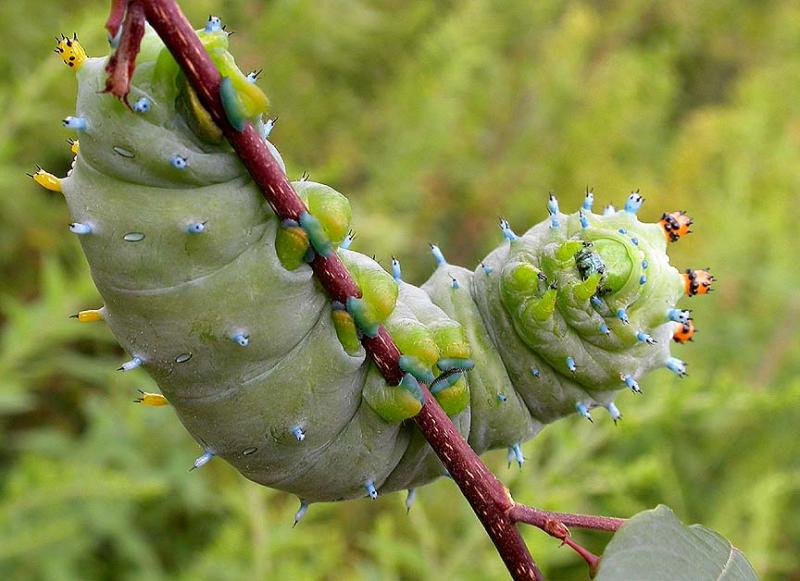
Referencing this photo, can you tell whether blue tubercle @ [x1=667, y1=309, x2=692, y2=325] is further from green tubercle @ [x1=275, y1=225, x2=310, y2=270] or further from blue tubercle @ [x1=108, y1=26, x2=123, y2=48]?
blue tubercle @ [x1=108, y1=26, x2=123, y2=48]

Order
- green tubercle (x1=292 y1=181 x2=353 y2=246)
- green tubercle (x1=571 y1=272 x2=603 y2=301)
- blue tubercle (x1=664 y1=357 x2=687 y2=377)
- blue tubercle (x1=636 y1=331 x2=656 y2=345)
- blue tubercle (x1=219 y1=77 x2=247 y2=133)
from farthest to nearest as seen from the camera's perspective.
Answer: blue tubercle (x1=664 y1=357 x2=687 y2=377) → blue tubercle (x1=636 y1=331 x2=656 y2=345) → green tubercle (x1=571 y1=272 x2=603 y2=301) → green tubercle (x1=292 y1=181 x2=353 y2=246) → blue tubercle (x1=219 y1=77 x2=247 y2=133)

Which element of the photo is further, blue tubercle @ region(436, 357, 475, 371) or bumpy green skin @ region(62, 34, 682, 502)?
blue tubercle @ region(436, 357, 475, 371)

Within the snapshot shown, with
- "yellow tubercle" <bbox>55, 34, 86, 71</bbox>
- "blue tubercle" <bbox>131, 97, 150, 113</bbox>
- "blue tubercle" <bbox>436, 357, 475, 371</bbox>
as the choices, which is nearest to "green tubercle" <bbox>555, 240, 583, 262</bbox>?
"blue tubercle" <bbox>436, 357, 475, 371</bbox>

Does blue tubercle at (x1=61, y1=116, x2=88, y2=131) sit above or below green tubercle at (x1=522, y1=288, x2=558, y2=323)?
above

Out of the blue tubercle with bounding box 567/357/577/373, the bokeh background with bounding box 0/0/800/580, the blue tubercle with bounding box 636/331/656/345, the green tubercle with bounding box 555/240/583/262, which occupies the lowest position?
the bokeh background with bounding box 0/0/800/580

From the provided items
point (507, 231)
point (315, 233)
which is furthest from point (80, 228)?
point (507, 231)

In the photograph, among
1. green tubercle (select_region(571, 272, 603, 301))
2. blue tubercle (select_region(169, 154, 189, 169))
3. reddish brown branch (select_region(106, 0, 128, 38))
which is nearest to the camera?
reddish brown branch (select_region(106, 0, 128, 38))

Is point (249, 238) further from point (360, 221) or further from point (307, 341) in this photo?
point (360, 221)

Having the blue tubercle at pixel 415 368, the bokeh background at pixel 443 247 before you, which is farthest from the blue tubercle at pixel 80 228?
the bokeh background at pixel 443 247

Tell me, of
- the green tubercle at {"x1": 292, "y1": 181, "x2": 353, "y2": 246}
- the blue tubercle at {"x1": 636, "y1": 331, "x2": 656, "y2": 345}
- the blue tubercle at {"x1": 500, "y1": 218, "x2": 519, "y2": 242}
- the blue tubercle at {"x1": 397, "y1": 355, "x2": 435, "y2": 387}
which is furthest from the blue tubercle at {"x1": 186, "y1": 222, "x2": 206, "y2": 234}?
the blue tubercle at {"x1": 636, "y1": 331, "x2": 656, "y2": 345}
